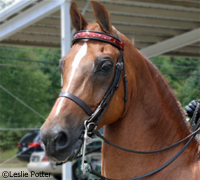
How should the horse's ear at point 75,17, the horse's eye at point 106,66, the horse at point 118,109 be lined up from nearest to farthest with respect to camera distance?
the horse at point 118,109
the horse's eye at point 106,66
the horse's ear at point 75,17

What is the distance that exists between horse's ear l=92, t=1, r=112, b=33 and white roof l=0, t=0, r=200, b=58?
4.29m

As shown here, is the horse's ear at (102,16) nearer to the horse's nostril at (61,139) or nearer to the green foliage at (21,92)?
the horse's nostril at (61,139)

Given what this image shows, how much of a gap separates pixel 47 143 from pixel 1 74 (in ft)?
52.9

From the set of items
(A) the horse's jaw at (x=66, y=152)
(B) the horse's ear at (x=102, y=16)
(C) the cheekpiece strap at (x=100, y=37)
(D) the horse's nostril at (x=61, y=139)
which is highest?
(B) the horse's ear at (x=102, y=16)

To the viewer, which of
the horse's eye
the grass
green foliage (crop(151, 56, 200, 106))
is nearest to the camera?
the horse's eye

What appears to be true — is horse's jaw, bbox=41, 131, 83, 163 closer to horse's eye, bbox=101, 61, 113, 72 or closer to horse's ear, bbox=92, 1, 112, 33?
horse's eye, bbox=101, 61, 113, 72

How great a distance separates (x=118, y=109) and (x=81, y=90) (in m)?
0.36

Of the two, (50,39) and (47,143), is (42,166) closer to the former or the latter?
(50,39)

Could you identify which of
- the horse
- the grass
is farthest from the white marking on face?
the grass

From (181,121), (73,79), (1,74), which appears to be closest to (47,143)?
(73,79)

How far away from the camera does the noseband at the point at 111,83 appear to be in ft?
7.08

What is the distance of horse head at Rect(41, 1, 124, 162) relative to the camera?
2029 millimetres

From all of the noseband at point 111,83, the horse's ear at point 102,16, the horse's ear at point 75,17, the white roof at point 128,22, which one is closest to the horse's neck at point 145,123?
the noseband at point 111,83

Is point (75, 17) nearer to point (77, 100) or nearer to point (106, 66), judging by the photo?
point (106, 66)
